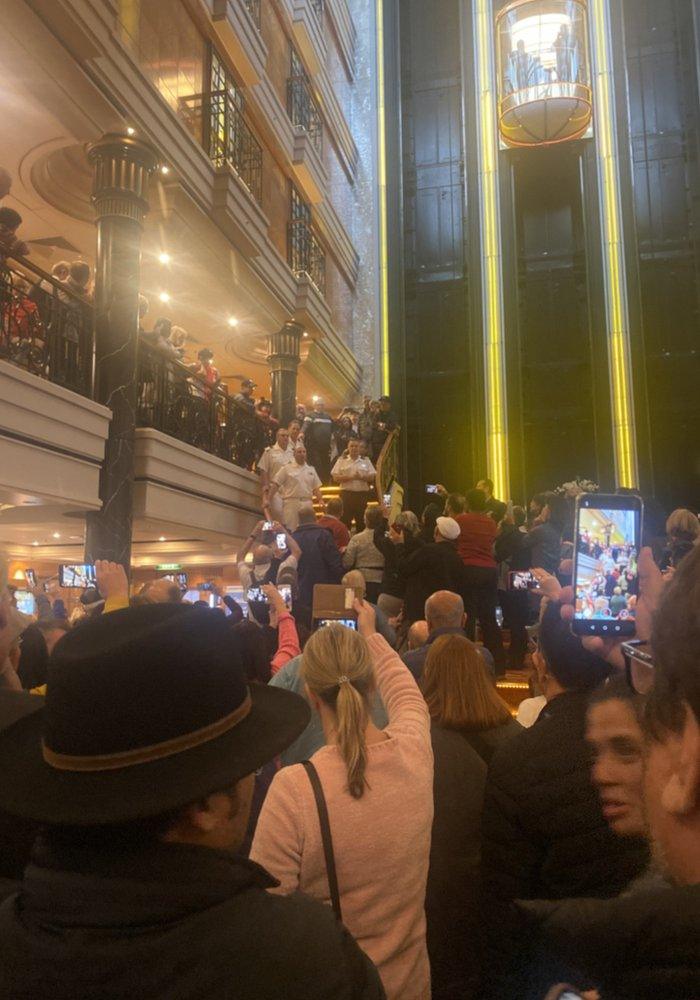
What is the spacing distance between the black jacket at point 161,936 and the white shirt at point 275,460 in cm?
932

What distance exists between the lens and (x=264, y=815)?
190 cm

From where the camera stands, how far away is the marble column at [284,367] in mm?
13430

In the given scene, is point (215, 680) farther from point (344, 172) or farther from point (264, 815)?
point (344, 172)

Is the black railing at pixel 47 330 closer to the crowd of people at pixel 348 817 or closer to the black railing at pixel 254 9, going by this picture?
the crowd of people at pixel 348 817

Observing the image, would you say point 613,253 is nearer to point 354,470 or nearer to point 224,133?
point 224,133

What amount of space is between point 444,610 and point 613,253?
15320 millimetres

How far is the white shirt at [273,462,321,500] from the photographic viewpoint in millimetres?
9820

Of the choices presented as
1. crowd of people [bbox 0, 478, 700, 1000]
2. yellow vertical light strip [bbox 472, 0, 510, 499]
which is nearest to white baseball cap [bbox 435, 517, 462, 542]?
crowd of people [bbox 0, 478, 700, 1000]

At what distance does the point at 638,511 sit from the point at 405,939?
1.23 meters

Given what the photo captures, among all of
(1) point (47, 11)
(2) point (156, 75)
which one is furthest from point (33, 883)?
(2) point (156, 75)

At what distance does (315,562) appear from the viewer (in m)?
7.05

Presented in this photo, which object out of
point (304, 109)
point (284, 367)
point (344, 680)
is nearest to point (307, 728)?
point (344, 680)

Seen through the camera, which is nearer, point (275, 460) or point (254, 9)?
point (275, 460)

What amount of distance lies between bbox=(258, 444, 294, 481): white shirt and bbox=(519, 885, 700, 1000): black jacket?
9.62 m
